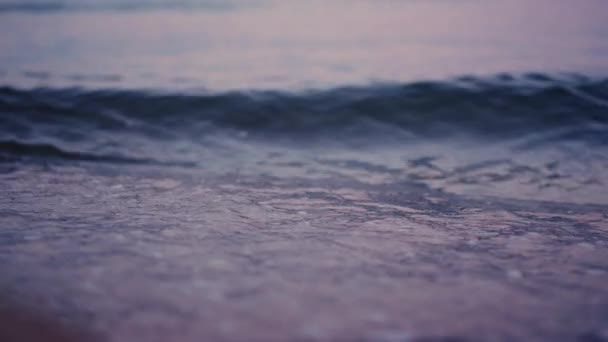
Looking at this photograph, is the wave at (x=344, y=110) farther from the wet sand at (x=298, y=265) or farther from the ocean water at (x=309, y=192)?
the wet sand at (x=298, y=265)

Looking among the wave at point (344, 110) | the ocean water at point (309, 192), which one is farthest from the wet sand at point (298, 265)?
the wave at point (344, 110)

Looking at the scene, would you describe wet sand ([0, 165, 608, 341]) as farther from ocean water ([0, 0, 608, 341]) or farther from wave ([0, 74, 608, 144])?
wave ([0, 74, 608, 144])

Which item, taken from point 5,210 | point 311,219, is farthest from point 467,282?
point 5,210

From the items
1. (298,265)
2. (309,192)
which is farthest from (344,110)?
(298,265)

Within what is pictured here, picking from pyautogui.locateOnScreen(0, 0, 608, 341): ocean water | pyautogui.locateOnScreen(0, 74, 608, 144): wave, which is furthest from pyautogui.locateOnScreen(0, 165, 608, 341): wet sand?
pyautogui.locateOnScreen(0, 74, 608, 144): wave

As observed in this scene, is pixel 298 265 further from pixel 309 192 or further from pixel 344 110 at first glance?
pixel 344 110
